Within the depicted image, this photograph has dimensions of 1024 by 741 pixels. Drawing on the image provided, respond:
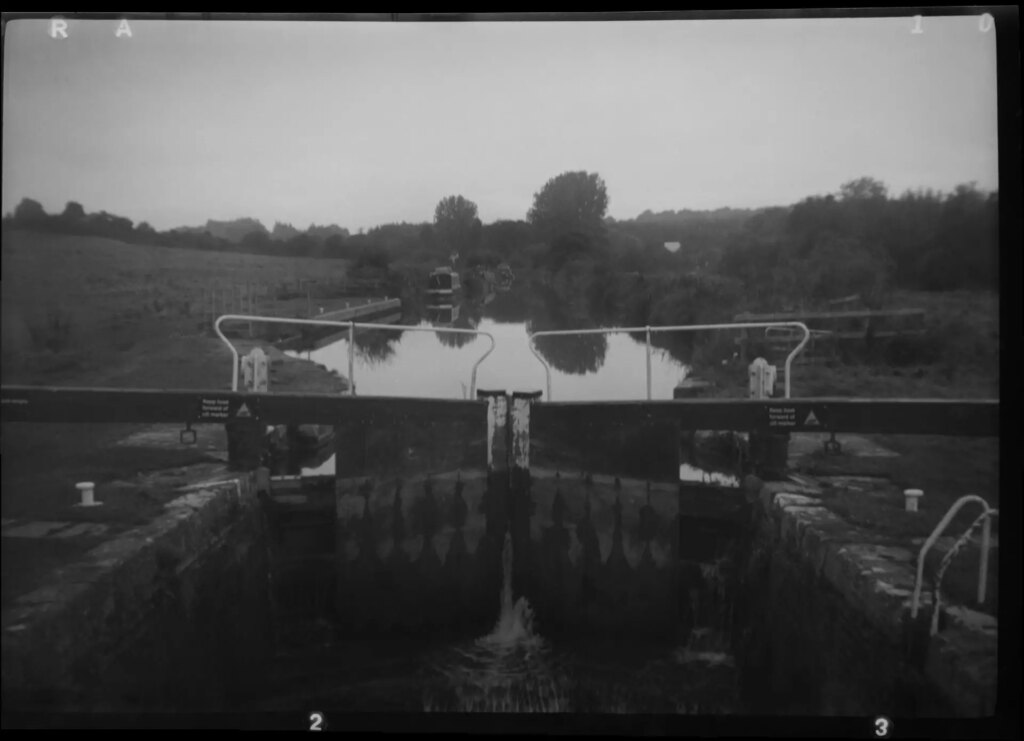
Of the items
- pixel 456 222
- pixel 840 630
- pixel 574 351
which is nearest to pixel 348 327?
pixel 456 222

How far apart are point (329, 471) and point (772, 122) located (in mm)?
1856

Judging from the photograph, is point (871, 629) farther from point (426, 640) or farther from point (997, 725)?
point (426, 640)

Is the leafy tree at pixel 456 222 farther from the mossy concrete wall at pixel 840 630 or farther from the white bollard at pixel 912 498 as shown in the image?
the white bollard at pixel 912 498

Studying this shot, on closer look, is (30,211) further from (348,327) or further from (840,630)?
(840,630)

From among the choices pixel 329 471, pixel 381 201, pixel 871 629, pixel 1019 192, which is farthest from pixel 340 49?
pixel 871 629

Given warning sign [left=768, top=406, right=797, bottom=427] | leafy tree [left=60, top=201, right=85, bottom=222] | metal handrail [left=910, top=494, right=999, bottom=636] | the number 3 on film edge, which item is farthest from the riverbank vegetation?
the number 3 on film edge

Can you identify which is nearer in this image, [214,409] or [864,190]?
[864,190]

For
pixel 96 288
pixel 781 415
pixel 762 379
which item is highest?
pixel 96 288

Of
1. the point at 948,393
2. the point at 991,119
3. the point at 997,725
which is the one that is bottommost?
the point at 997,725

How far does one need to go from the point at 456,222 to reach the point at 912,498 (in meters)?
1.70

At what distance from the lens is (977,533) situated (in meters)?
2.51

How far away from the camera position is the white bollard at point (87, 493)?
8.38ft

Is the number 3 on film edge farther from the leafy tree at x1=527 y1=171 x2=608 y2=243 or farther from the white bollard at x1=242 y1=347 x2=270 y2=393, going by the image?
the white bollard at x1=242 y1=347 x2=270 y2=393

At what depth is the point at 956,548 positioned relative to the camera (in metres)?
2.41
